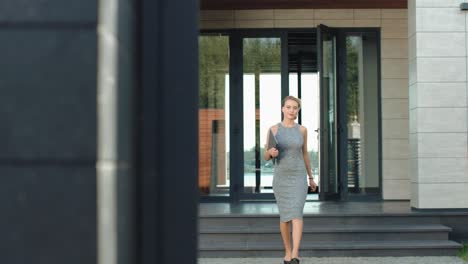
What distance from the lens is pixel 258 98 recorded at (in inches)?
369

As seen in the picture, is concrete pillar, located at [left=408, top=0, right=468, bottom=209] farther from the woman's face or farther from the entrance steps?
the woman's face

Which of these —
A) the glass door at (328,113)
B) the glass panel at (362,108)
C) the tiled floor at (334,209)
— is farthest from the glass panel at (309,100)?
the tiled floor at (334,209)

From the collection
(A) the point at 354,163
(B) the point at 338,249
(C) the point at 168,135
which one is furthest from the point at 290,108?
(A) the point at 354,163

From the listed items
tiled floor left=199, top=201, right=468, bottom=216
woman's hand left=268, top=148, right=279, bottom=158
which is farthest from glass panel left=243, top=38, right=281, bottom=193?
woman's hand left=268, top=148, right=279, bottom=158

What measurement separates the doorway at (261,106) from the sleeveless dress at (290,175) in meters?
3.98

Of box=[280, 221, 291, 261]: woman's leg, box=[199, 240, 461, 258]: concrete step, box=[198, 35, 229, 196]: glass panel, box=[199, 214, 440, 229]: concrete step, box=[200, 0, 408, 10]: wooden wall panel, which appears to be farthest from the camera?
box=[198, 35, 229, 196]: glass panel

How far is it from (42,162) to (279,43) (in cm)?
813

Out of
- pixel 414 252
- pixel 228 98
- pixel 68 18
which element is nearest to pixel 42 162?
pixel 68 18

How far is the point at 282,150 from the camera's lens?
513 cm

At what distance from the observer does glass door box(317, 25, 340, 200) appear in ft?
28.3

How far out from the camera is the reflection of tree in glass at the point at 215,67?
9258 millimetres

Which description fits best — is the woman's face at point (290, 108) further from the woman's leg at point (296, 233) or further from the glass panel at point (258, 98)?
the glass panel at point (258, 98)

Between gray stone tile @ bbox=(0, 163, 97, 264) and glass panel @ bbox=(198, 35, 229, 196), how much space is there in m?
7.86

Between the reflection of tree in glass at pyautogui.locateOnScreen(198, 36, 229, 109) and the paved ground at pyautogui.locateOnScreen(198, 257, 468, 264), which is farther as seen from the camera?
the reflection of tree in glass at pyautogui.locateOnScreen(198, 36, 229, 109)
